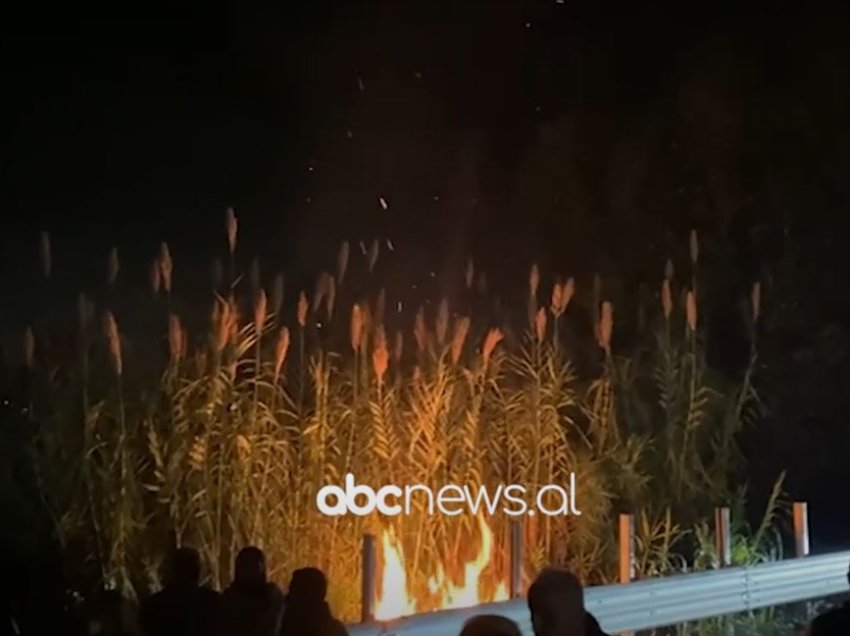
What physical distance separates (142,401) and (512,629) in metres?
3.27

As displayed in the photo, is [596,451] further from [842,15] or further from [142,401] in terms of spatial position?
[842,15]

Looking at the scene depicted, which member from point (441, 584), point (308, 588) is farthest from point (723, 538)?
point (308, 588)

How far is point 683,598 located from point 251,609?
8.92ft

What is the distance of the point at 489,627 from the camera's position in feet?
6.72

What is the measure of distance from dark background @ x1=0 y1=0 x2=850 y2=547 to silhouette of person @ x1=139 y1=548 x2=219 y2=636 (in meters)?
3.04

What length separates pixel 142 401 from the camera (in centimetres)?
507

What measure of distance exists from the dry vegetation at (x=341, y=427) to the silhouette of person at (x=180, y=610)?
66.7 inches

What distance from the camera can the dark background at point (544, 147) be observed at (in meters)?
6.48

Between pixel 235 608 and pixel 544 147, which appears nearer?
pixel 235 608

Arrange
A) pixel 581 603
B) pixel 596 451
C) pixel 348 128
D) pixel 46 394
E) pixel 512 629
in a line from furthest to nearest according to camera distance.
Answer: pixel 348 128 → pixel 596 451 → pixel 46 394 → pixel 581 603 → pixel 512 629

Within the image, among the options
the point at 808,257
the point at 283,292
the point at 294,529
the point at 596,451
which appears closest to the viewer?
the point at 294,529

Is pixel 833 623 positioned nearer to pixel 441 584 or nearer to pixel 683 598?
pixel 683 598

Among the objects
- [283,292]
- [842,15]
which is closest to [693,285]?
[842,15]

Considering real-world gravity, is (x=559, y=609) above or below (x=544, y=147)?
below
